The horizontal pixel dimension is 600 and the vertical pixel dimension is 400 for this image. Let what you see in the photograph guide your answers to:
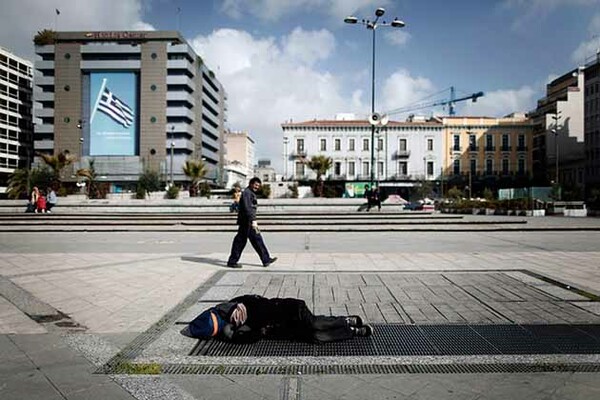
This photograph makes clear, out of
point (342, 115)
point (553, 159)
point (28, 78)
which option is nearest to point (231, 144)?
point (28, 78)

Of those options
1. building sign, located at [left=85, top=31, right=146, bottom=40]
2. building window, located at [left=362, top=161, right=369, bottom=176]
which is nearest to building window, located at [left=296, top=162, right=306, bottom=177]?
building window, located at [left=362, top=161, right=369, bottom=176]

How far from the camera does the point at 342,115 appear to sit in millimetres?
80312

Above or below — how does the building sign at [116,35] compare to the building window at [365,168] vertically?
above

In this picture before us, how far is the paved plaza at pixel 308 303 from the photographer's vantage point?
12.0 ft

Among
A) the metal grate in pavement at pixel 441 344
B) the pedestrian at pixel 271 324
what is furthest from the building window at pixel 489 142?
the pedestrian at pixel 271 324

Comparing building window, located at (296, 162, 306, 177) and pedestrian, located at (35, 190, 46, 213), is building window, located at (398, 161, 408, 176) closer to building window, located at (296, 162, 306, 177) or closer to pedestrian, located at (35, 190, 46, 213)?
building window, located at (296, 162, 306, 177)

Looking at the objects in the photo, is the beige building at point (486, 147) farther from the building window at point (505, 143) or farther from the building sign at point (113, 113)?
the building sign at point (113, 113)

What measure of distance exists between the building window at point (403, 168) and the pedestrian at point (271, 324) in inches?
2870

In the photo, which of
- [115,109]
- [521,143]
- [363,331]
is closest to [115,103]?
[115,109]

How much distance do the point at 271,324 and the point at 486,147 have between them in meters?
80.1

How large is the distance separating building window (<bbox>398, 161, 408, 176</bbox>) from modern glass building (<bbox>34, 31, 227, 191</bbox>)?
123 feet

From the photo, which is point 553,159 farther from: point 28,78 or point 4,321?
point 28,78

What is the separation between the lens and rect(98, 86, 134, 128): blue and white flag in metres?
87.1

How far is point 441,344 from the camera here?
180 inches
